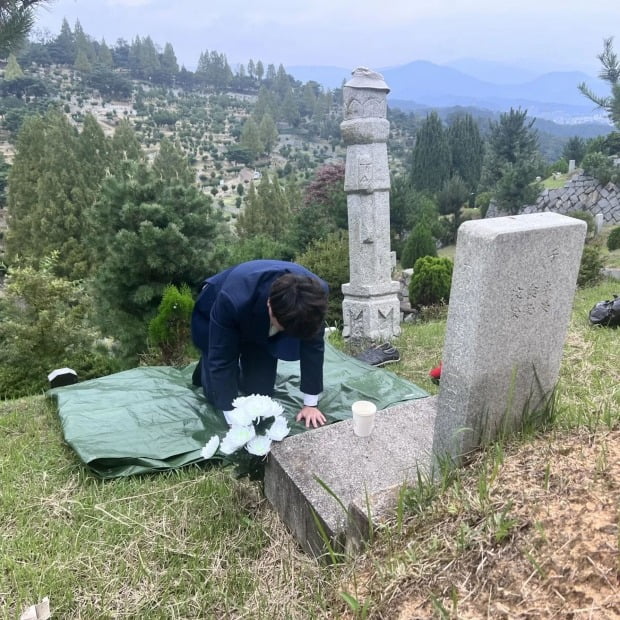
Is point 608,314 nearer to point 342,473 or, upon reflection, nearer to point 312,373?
point 312,373

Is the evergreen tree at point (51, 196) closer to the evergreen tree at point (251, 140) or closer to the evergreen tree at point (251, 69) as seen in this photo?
the evergreen tree at point (251, 140)

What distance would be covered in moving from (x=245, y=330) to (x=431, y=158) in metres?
35.5

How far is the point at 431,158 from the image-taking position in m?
35.1

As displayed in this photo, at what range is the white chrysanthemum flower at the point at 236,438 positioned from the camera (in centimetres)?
214

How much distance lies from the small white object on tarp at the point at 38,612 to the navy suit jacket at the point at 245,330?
3.57 ft

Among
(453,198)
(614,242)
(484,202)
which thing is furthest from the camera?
(453,198)

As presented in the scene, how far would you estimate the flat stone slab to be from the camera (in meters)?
1.82

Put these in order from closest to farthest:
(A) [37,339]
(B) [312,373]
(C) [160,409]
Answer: (B) [312,373] < (C) [160,409] < (A) [37,339]

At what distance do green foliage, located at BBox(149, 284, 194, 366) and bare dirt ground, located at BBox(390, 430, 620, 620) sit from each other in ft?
12.8

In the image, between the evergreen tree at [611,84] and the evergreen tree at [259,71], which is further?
the evergreen tree at [259,71]

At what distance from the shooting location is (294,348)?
108 inches

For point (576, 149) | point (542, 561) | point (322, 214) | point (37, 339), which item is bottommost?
point (37, 339)

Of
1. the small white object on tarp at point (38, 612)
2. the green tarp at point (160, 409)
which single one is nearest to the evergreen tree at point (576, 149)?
the green tarp at point (160, 409)

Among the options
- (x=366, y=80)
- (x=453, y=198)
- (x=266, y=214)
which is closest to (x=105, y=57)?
(x=266, y=214)
